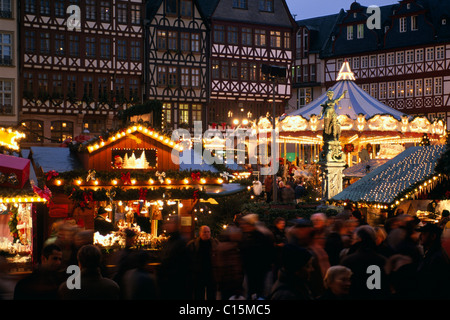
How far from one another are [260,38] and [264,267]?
3241 centimetres

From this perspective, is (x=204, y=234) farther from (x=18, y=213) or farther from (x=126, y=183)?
(x=126, y=183)

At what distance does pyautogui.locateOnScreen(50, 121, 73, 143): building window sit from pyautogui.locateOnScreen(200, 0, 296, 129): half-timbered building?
7.89 metres

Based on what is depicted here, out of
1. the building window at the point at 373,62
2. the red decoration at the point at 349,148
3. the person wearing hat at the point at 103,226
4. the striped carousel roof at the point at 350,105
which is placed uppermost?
the building window at the point at 373,62

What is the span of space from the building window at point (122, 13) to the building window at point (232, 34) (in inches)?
253

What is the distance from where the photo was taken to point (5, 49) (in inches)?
1230

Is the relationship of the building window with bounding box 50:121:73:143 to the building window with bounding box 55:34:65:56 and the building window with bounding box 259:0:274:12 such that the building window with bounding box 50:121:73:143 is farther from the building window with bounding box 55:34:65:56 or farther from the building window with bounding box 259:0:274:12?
the building window with bounding box 259:0:274:12

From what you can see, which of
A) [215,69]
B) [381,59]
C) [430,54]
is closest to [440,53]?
[430,54]

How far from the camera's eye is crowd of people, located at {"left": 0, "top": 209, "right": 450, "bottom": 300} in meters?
5.59

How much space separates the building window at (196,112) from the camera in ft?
121

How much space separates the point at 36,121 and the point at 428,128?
18.0 m

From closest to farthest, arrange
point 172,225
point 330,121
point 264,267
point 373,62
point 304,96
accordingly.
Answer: point 264,267
point 172,225
point 330,121
point 373,62
point 304,96

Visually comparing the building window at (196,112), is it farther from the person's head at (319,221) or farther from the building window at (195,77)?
the person's head at (319,221)

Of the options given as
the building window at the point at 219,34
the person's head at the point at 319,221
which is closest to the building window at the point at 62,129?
the building window at the point at 219,34
